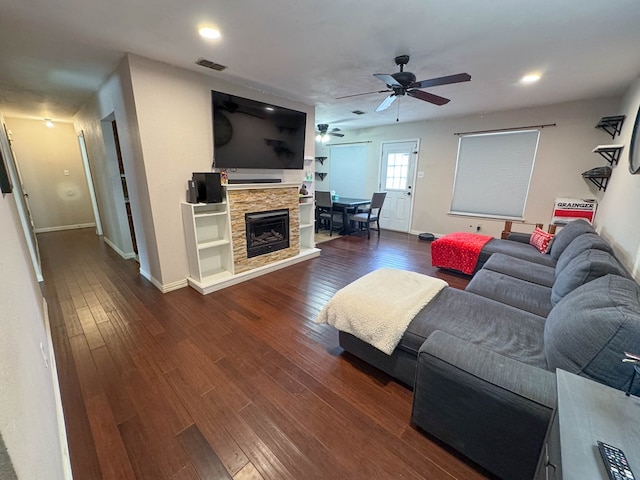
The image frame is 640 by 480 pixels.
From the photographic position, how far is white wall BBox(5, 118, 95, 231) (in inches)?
216

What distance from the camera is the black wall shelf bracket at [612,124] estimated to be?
10.9 feet

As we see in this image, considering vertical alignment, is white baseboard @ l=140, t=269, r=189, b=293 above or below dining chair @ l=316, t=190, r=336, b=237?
below

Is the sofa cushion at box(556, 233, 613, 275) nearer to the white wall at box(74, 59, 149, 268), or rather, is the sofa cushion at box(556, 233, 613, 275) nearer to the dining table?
the dining table

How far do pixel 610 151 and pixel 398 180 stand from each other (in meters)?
3.41

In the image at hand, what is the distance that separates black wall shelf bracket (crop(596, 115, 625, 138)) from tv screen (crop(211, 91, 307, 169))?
401 cm

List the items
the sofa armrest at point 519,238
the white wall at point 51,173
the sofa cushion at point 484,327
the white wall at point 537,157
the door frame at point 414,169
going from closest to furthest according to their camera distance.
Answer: the sofa cushion at point 484,327
the sofa armrest at point 519,238
the white wall at point 537,157
the white wall at point 51,173
the door frame at point 414,169

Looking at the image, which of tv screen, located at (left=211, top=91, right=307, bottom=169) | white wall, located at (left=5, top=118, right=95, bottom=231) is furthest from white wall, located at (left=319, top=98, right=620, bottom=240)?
white wall, located at (left=5, top=118, right=95, bottom=231)

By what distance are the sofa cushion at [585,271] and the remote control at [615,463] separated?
1383 millimetres

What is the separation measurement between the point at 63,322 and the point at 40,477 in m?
2.46

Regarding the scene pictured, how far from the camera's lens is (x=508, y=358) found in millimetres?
1267

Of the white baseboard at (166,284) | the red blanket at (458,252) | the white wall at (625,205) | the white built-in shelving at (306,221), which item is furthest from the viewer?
the white built-in shelving at (306,221)

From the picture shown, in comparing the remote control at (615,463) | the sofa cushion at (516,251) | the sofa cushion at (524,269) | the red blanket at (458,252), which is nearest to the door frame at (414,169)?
the red blanket at (458,252)

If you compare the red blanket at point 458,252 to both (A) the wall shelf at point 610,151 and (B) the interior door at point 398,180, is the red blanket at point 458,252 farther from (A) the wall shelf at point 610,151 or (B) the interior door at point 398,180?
(B) the interior door at point 398,180

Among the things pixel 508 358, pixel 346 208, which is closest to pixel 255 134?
pixel 346 208
